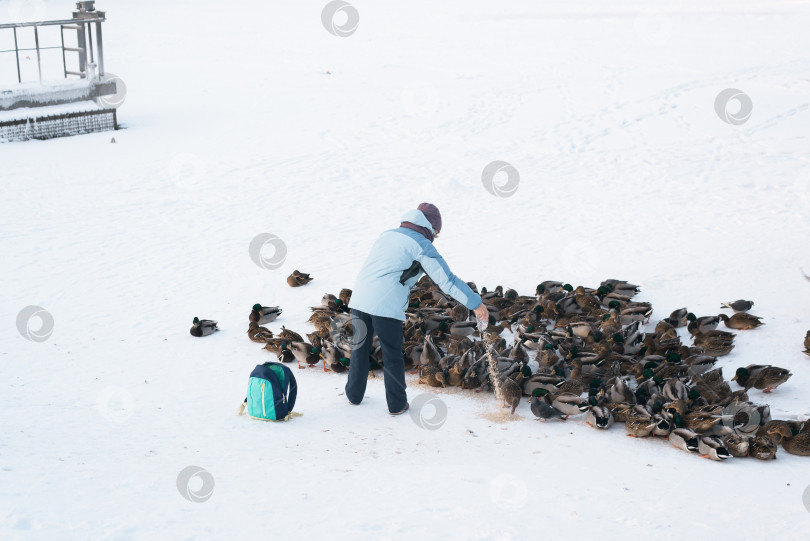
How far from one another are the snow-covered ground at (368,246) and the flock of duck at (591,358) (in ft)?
0.68

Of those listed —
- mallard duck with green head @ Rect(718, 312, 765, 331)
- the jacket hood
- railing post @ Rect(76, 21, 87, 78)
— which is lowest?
mallard duck with green head @ Rect(718, 312, 765, 331)

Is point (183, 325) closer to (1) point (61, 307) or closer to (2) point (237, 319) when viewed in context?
(2) point (237, 319)

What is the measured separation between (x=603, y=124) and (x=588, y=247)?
6668 mm

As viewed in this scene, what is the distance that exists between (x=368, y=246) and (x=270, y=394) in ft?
17.8

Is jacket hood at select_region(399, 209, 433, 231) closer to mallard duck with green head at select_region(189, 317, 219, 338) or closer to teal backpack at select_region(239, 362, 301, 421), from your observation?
teal backpack at select_region(239, 362, 301, 421)

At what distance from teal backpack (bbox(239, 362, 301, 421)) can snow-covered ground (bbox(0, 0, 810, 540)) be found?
119 millimetres

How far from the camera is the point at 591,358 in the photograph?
7.64 m

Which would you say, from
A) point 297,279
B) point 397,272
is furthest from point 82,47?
point 397,272

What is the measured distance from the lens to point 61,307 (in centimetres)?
953

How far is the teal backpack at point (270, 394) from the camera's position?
666cm

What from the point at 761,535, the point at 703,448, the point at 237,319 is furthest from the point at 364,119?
the point at 761,535

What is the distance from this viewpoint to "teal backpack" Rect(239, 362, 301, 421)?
6.66 meters

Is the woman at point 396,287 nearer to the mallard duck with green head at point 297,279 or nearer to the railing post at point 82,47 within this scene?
the mallard duck with green head at point 297,279

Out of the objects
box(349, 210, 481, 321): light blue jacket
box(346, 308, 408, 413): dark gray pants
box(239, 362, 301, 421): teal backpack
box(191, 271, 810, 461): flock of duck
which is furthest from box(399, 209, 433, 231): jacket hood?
box(239, 362, 301, 421): teal backpack
